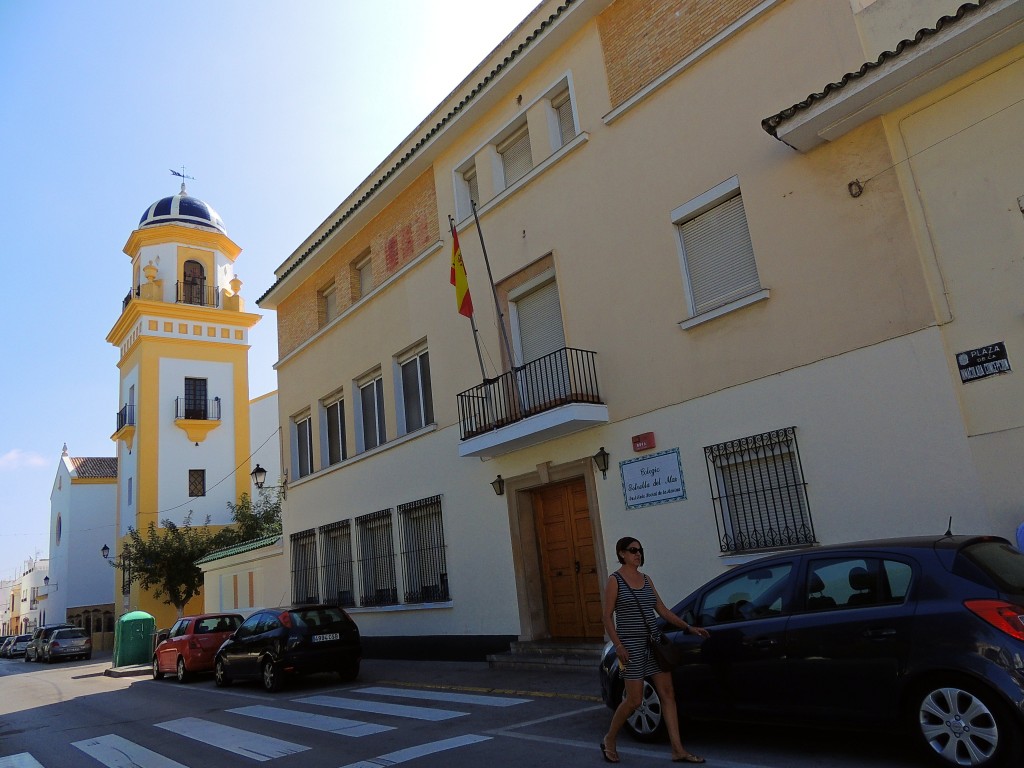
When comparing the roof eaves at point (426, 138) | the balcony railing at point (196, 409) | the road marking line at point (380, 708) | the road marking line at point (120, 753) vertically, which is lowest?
the road marking line at point (380, 708)

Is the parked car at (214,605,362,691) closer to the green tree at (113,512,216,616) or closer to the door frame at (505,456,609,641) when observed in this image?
the door frame at (505,456,609,641)

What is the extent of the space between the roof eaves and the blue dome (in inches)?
739

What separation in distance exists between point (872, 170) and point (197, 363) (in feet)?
107

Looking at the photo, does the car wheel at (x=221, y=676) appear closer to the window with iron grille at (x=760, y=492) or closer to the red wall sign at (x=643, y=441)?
the red wall sign at (x=643, y=441)

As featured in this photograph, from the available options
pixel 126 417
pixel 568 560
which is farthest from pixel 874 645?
pixel 126 417

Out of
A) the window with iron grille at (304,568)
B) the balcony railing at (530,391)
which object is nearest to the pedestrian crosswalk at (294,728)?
the balcony railing at (530,391)

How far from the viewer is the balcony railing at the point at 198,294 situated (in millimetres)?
35250

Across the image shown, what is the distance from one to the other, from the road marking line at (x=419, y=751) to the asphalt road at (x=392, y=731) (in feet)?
0.07

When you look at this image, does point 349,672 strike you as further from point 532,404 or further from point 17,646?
point 17,646

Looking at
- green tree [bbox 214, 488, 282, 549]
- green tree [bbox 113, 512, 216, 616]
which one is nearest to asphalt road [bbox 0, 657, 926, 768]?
green tree [bbox 113, 512, 216, 616]

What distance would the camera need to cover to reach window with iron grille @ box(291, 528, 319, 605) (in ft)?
61.8

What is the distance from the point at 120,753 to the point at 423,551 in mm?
7129

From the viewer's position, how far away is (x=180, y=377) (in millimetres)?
34531

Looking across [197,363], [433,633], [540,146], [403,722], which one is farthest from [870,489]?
[197,363]
